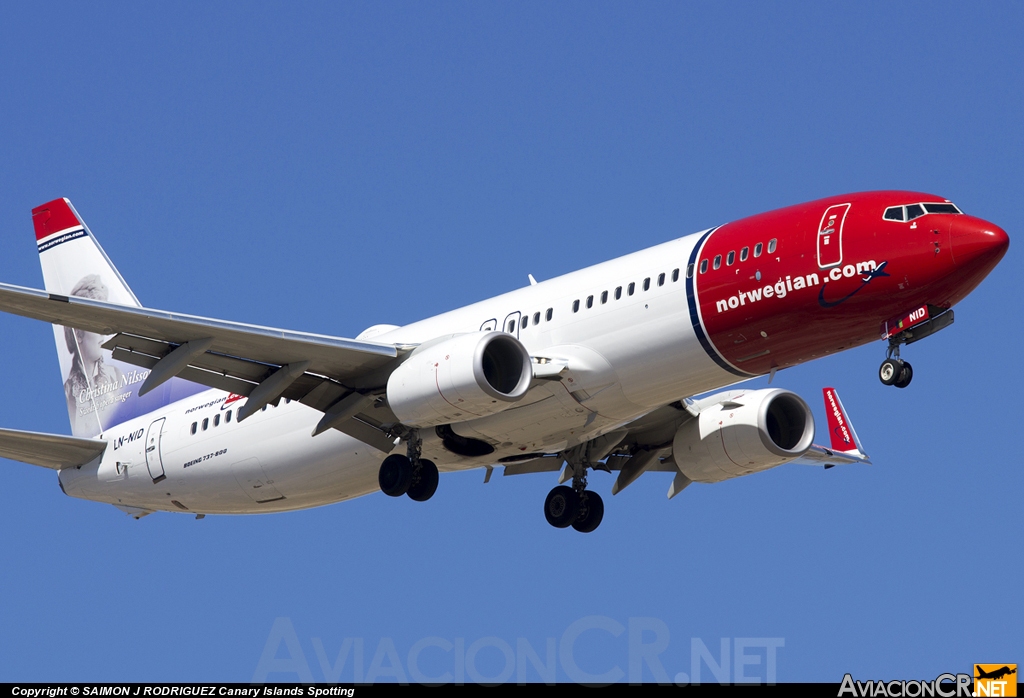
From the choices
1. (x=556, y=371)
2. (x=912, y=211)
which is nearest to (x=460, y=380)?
(x=556, y=371)

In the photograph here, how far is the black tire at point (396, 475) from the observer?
100 feet

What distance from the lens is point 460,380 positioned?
92.7 feet

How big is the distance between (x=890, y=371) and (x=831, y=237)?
9.07ft

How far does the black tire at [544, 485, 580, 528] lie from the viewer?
34.4m

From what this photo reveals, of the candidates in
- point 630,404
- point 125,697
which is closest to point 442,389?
point 630,404

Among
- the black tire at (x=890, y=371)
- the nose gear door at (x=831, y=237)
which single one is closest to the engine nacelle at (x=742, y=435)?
the black tire at (x=890, y=371)

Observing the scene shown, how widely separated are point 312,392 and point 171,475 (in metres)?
6.00

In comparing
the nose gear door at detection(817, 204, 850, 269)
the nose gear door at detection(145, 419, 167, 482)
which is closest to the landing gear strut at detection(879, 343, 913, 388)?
the nose gear door at detection(817, 204, 850, 269)

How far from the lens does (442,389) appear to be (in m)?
28.5

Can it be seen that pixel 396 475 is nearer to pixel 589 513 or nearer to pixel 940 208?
pixel 589 513

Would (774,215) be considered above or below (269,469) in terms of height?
above

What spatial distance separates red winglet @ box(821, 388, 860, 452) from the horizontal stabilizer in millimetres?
18550

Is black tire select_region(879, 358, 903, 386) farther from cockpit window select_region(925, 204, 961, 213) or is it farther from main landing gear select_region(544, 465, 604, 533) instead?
main landing gear select_region(544, 465, 604, 533)

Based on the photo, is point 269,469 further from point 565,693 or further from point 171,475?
point 565,693
